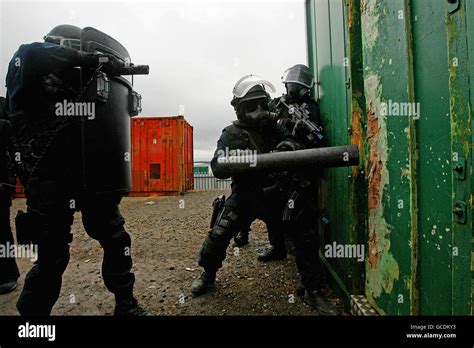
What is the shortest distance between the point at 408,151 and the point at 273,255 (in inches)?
88.8

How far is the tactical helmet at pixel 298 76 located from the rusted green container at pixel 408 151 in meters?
0.71

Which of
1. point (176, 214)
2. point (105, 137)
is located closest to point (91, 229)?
point (105, 137)

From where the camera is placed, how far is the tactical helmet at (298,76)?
2936 mm

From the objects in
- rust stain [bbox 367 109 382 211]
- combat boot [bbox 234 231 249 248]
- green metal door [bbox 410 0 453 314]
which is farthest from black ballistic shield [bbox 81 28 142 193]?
combat boot [bbox 234 231 249 248]

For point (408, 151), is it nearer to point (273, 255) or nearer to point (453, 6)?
point (453, 6)

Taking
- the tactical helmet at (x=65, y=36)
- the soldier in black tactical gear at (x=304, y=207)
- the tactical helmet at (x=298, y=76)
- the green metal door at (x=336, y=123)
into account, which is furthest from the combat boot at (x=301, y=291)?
the tactical helmet at (x=65, y=36)

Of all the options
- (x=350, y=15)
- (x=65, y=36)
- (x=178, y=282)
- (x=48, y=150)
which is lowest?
(x=178, y=282)

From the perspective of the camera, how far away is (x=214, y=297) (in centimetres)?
238

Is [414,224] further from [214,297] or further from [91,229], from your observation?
[91,229]

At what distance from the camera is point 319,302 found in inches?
83.6

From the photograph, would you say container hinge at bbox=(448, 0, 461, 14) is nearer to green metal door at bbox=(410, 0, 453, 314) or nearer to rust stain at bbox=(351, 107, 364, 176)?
green metal door at bbox=(410, 0, 453, 314)

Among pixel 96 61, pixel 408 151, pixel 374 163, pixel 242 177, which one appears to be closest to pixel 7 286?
pixel 96 61

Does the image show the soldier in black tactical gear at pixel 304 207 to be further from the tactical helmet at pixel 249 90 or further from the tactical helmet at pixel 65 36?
the tactical helmet at pixel 65 36

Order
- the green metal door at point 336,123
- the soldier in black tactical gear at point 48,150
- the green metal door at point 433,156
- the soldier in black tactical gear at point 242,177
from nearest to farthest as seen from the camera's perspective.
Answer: the green metal door at point 433,156, the soldier in black tactical gear at point 48,150, the green metal door at point 336,123, the soldier in black tactical gear at point 242,177
